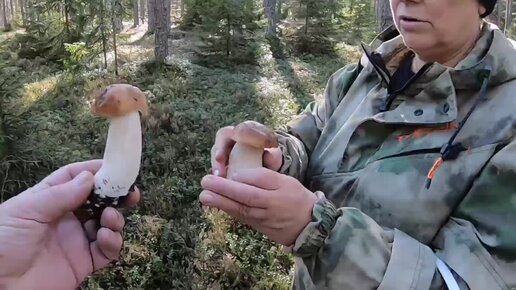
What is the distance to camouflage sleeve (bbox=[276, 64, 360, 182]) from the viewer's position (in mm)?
2090

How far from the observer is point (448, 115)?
62.9 inches

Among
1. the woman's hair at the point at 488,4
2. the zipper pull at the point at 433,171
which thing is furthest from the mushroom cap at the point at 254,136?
the woman's hair at the point at 488,4

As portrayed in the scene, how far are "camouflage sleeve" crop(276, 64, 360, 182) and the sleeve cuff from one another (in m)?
0.60

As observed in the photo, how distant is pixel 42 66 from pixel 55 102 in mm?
3571

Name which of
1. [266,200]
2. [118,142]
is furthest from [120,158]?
[266,200]

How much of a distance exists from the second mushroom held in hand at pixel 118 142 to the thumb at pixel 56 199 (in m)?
0.05

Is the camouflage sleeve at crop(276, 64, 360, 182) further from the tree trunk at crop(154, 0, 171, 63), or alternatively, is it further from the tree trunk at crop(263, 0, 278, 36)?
the tree trunk at crop(263, 0, 278, 36)

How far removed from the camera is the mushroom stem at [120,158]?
5.84ft

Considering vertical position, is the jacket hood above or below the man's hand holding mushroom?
above

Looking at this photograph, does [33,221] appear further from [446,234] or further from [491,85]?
A: [491,85]

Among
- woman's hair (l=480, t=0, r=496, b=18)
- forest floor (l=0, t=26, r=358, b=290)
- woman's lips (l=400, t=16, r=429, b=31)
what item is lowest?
forest floor (l=0, t=26, r=358, b=290)

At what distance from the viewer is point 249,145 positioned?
66.4 inches

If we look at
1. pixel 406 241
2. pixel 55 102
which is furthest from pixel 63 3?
pixel 406 241

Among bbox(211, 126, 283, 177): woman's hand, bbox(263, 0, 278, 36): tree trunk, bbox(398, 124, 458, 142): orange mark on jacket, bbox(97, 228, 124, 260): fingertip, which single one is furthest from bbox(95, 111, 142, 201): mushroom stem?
bbox(263, 0, 278, 36): tree trunk
